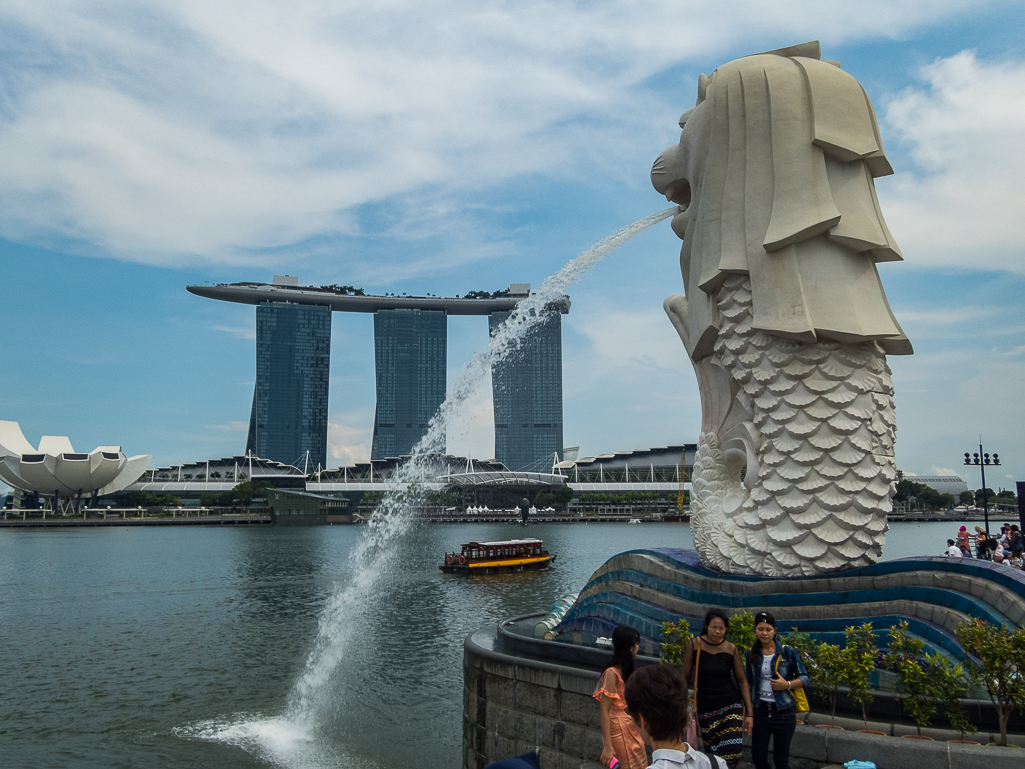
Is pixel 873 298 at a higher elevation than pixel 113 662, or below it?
higher

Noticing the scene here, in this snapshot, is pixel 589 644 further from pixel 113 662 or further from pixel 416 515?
pixel 416 515

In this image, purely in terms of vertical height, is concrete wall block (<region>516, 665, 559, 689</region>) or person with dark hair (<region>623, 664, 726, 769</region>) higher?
person with dark hair (<region>623, 664, 726, 769</region>)

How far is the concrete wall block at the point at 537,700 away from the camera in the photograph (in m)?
7.04

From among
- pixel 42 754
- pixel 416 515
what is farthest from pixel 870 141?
pixel 416 515

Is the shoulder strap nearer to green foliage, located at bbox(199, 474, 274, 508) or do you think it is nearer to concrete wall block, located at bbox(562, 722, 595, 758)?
concrete wall block, located at bbox(562, 722, 595, 758)

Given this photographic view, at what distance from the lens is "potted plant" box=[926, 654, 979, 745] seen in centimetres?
489

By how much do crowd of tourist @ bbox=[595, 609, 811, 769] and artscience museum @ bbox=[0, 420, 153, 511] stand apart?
8019 centimetres

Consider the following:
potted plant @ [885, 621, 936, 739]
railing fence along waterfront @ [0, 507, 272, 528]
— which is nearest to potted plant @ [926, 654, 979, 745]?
potted plant @ [885, 621, 936, 739]

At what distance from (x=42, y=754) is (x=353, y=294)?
122208 mm

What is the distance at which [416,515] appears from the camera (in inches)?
2908

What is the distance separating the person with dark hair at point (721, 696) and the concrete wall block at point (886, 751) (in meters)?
1.16

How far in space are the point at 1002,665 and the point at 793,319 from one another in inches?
162

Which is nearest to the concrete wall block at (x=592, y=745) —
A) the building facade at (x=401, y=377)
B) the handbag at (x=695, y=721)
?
the handbag at (x=695, y=721)

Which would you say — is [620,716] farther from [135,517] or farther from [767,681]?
[135,517]
